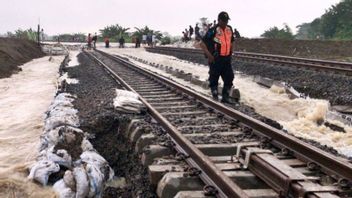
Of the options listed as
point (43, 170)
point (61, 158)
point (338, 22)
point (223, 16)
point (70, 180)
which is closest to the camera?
point (70, 180)

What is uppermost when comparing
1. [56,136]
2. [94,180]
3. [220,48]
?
[220,48]

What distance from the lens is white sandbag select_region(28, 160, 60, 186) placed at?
5069 mm

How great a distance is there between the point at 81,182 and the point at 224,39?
A: 519 centimetres

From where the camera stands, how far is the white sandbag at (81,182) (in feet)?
15.5

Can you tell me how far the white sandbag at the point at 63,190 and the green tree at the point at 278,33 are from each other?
4630 cm

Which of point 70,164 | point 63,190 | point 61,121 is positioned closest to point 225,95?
point 61,121

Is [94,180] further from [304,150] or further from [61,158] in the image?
[304,150]

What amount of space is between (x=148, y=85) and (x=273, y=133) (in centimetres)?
713

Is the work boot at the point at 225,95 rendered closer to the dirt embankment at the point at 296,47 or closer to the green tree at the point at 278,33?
the dirt embankment at the point at 296,47

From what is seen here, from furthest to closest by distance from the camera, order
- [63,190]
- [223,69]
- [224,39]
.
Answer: [223,69] < [224,39] < [63,190]

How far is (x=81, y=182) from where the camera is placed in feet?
15.8

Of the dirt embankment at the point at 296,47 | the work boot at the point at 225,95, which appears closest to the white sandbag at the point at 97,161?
the work boot at the point at 225,95

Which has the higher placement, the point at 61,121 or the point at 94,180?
the point at 61,121

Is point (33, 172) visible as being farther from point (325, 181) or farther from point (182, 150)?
point (325, 181)
